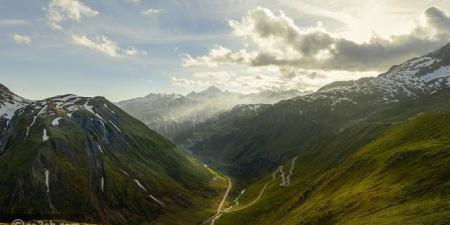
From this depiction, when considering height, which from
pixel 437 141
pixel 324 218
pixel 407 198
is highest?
pixel 437 141

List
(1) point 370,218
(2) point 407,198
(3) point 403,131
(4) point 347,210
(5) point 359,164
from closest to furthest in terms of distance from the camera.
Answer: (1) point 370,218, (2) point 407,198, (4) point 347,210, (5) point 359,164, (3) point 403,131

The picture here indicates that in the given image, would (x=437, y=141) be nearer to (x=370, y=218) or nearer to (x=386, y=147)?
(x=386, y=147)

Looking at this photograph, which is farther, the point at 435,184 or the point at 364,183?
the point at 364,183

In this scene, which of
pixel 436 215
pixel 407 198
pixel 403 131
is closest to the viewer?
pixel 436 215

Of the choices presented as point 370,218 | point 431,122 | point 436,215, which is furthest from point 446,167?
point 431,122

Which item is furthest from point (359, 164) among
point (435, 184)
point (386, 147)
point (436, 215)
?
point (436, 215)

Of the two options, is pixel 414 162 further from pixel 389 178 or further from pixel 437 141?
pixel 437 141

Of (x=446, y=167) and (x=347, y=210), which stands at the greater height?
(x=446, y=167)

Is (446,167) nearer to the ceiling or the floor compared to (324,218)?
nearer to the ceiling

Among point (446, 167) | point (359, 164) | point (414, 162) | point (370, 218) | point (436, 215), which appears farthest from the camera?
point (359, 164)
